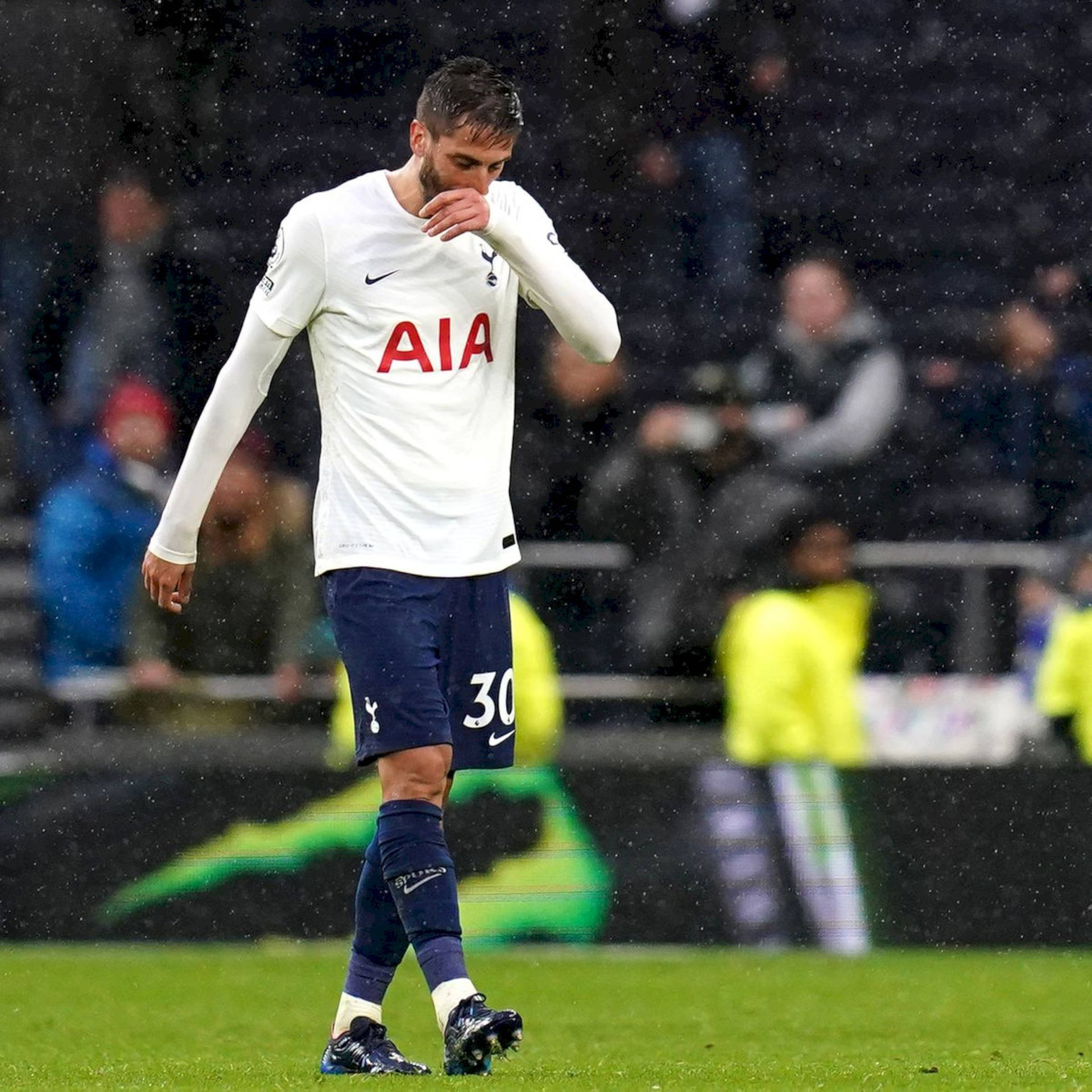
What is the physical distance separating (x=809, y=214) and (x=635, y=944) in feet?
15.9

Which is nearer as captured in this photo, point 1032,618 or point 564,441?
point 1032,618

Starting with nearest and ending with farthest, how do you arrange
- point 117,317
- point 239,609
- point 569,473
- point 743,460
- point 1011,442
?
point 239,609, point 743,460, point 569,473, point 117,317, point 1011,442

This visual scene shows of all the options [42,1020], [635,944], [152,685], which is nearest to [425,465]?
[42,1020]

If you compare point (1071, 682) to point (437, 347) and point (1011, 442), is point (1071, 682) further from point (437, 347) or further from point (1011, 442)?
point (437, 347)

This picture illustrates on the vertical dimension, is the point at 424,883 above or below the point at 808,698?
above

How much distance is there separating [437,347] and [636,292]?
6292mm

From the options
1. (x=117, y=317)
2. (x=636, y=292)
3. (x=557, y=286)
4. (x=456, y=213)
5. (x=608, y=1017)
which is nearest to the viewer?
(x=456, y=213)

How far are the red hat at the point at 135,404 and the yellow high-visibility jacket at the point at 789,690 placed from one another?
2.37 metres

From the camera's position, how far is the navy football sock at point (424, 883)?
3777 mm

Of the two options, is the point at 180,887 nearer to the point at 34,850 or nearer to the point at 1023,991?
the point at 34,850

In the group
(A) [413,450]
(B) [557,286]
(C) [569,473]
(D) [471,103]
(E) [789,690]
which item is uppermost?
(D) [471,103]

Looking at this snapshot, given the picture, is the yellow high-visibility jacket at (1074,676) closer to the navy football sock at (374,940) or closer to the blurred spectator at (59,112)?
the blurred spectator at (59,112)

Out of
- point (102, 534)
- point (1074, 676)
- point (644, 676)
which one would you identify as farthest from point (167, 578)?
point (1074, 676)

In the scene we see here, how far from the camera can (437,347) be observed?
3973 mm
